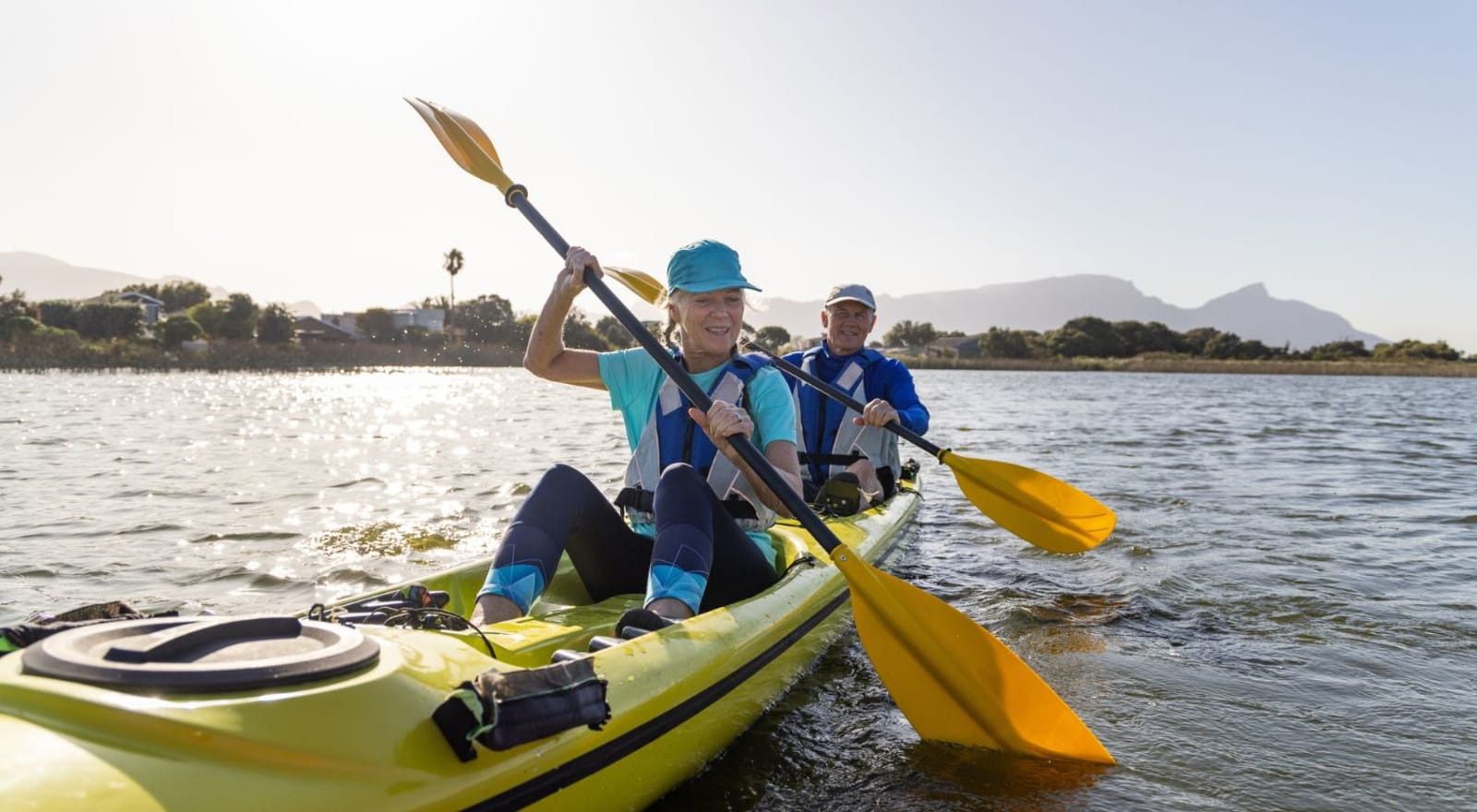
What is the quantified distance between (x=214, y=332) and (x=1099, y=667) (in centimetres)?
5990

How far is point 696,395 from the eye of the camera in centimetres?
331

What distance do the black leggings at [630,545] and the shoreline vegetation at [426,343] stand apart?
36.5m

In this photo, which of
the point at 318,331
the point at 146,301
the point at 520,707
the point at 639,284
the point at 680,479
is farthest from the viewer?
the point at 318,331

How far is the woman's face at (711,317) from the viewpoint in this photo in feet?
11.3

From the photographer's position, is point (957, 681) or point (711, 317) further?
point (711, 317)

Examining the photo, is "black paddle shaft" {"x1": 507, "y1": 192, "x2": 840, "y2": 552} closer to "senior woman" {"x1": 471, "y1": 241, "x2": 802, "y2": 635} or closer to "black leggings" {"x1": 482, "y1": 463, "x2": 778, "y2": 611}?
"senior woman" {"x1": 471, "y1": 241, "x2": 802, "y2": 635}

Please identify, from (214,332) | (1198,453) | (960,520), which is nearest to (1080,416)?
(1198,453)

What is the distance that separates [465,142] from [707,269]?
1865 mm

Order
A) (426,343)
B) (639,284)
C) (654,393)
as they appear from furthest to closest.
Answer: (426,343) < (639,284) < (654,393)

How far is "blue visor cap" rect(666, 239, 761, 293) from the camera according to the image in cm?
330

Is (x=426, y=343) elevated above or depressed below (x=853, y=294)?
above

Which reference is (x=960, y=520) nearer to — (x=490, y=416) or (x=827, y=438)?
(x=827, y=438)

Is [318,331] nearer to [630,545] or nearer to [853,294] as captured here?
[853,294]

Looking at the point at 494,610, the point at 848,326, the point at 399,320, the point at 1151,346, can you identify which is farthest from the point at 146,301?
the point at 1151,346
